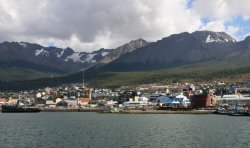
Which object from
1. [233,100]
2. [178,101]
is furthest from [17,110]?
[233,100]

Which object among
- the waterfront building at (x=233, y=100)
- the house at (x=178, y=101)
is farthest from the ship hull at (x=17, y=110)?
the waterfront building at (x=233, y=100)

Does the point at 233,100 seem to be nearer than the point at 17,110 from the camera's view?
No

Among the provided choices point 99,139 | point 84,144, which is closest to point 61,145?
point 84,144

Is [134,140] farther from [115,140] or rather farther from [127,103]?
[127,103]

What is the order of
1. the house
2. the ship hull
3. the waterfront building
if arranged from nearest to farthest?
the waterfront building < the ship hull < the house

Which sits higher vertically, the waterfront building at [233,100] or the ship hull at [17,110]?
the waterfront building at [233,100]

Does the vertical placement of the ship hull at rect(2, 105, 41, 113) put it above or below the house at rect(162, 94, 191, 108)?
below

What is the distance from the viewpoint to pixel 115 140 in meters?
53.5

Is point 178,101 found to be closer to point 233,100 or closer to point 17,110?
point 233,100

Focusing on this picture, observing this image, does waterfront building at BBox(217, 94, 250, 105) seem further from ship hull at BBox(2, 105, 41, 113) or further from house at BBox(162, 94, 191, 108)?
ship hull at BBox(2, 105, 41, 113)

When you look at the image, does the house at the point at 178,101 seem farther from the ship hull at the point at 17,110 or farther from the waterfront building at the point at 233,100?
the ship hull at the point at 17,110

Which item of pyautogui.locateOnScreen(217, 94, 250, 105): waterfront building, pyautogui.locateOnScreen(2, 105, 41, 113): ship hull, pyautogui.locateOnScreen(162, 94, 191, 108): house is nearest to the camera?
→ pyautogui.locateOnScreen(217, 94, 250, 105): waterfront building

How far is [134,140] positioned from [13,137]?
16.4 metres

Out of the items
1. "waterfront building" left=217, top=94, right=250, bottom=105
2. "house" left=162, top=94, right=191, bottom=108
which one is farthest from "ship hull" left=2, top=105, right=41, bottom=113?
"waterfront building" left=217, top=94, right=250, bottom=105
